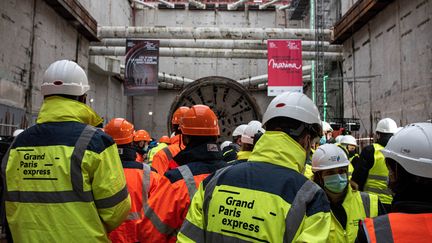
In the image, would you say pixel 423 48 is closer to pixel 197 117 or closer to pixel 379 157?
pixel 379 157

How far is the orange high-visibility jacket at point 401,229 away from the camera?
4.33 ft

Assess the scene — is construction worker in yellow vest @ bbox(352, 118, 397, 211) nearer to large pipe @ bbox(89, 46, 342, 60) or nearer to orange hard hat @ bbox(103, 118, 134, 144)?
orange hard hat @ bbox(103, 118, 134, 144)

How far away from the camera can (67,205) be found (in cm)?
207

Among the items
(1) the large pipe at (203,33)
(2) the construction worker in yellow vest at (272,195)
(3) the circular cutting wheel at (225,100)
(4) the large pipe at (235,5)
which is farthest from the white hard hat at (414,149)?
(4) the large pipe at (235,5)

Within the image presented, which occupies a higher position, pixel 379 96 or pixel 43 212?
pixel 379 96

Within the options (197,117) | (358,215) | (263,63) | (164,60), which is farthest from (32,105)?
(263,63)

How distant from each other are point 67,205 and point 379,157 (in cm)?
351

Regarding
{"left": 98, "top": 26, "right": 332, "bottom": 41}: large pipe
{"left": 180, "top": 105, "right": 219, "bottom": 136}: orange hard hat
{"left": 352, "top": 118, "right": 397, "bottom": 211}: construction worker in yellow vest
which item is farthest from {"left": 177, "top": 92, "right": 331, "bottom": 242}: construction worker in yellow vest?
{"left": 98, "top": 26, "right": 332, "bottom": 41}: large pipe

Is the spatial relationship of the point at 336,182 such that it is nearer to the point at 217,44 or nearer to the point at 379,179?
the point at 379,179

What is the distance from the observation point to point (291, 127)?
5.38 ft

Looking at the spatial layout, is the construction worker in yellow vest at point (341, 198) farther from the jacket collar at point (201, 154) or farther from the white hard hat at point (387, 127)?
the white hard hat at point (387, 127)

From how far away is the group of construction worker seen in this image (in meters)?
1.42

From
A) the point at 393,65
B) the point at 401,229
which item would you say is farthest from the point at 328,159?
the point at 393,65

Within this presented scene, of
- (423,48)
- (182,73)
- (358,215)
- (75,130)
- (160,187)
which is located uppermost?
(182,73)
